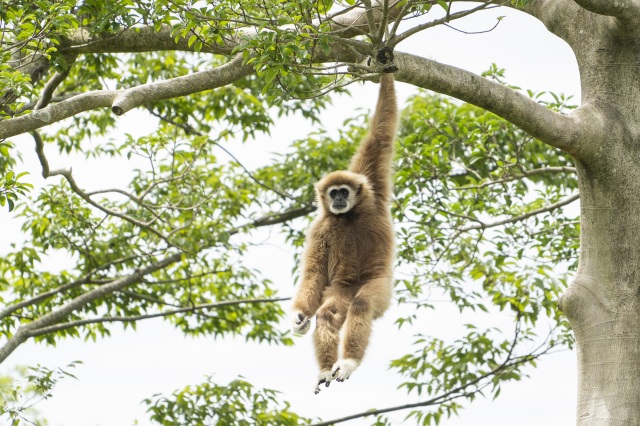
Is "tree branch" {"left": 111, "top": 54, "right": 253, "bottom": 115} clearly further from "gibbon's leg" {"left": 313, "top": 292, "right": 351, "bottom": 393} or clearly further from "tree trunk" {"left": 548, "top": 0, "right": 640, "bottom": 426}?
"tree trunk" {"left": 548, "top": 0, "right": 640, "bottom": 426}

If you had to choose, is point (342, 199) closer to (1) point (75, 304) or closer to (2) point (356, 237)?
(2) point (356, 237)

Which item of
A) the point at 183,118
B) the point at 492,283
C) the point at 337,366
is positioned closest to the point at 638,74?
the point at 337,366

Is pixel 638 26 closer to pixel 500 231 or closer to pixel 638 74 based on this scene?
pixel 638 74

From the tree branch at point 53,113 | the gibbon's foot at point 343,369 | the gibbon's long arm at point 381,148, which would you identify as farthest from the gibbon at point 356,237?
the tree branch at point 53,113

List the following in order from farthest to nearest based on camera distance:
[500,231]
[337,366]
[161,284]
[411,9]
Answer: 1. [161,284]
2. [500,231]
3. [337,366]
4. [411,9]

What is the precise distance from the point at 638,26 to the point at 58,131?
8.76 metres

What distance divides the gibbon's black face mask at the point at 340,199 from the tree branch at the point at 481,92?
2.14 metres

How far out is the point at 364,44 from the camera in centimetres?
461

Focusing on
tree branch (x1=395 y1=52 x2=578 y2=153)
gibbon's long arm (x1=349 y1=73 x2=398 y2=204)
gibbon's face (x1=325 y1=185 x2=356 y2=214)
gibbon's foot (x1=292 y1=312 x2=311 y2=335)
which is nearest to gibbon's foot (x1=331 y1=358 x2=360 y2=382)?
gibbon's foot (x1=292 y1=312 x2=311 y2=335)

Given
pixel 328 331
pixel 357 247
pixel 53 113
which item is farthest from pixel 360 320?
pixel 53 113

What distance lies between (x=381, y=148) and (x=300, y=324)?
172 centimetres

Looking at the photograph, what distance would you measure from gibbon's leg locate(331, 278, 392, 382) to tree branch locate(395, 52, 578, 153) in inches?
Result: 77.1

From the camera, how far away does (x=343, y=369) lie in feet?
19.2

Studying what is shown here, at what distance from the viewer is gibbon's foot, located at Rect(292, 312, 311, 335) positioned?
623 cm
